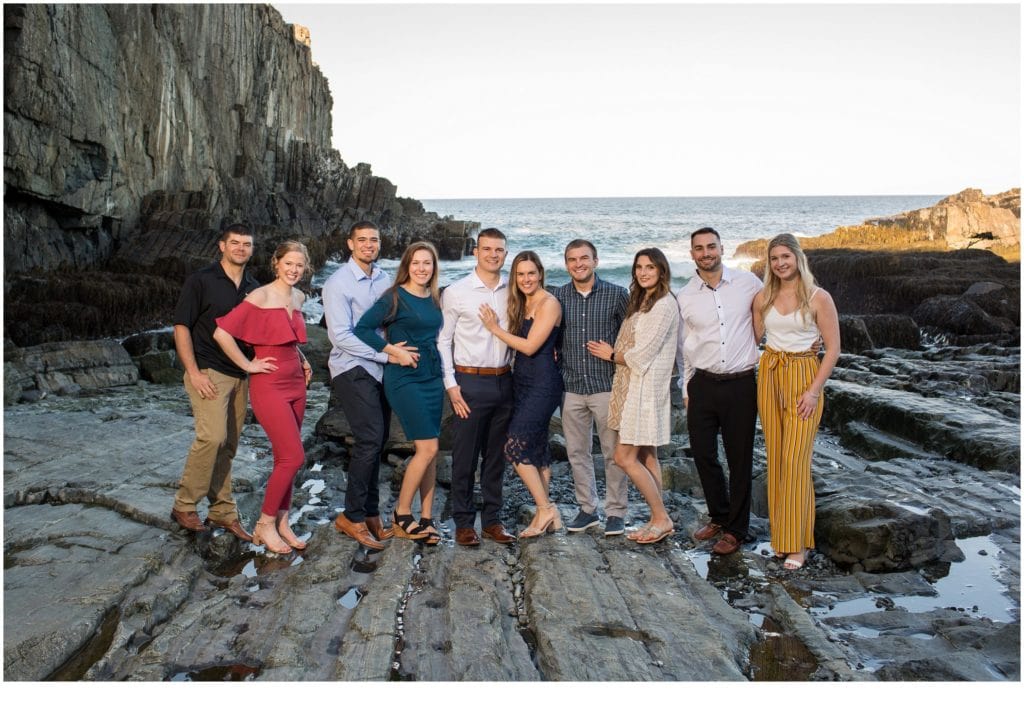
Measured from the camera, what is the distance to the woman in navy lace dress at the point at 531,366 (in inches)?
201

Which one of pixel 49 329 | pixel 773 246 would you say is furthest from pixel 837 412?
pixel 49 329

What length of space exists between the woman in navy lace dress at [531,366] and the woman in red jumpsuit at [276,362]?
116cm

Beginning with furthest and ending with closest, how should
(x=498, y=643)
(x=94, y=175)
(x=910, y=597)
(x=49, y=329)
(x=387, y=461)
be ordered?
(x=94, y=175) → (x=49, y=329) → (x=387, y=461) → (x=910, y=597) → (x=498, y=643)

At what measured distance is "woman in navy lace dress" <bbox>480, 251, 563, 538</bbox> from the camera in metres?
5.11

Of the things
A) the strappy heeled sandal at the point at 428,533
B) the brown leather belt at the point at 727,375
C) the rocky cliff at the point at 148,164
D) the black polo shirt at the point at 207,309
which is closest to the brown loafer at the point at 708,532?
the brown leather belt at the point at 727,375

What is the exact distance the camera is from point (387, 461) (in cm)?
784

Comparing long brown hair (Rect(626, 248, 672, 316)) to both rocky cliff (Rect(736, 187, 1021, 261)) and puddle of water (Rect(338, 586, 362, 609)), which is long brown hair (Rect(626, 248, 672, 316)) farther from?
rocky cliff (Rect(736, 187, 1021, 261))

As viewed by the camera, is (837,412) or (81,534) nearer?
(81,534)

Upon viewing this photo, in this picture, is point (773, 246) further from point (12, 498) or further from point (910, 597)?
point (12, 498)

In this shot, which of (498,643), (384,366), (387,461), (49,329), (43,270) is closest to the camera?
(498,643)

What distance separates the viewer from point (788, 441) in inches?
201

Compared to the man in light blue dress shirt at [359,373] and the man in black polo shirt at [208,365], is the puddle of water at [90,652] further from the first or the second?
the man in light blue dress shirt at [359,373]

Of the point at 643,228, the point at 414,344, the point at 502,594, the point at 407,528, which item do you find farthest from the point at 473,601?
the point at 643,228

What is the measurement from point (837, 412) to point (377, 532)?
235 inches
